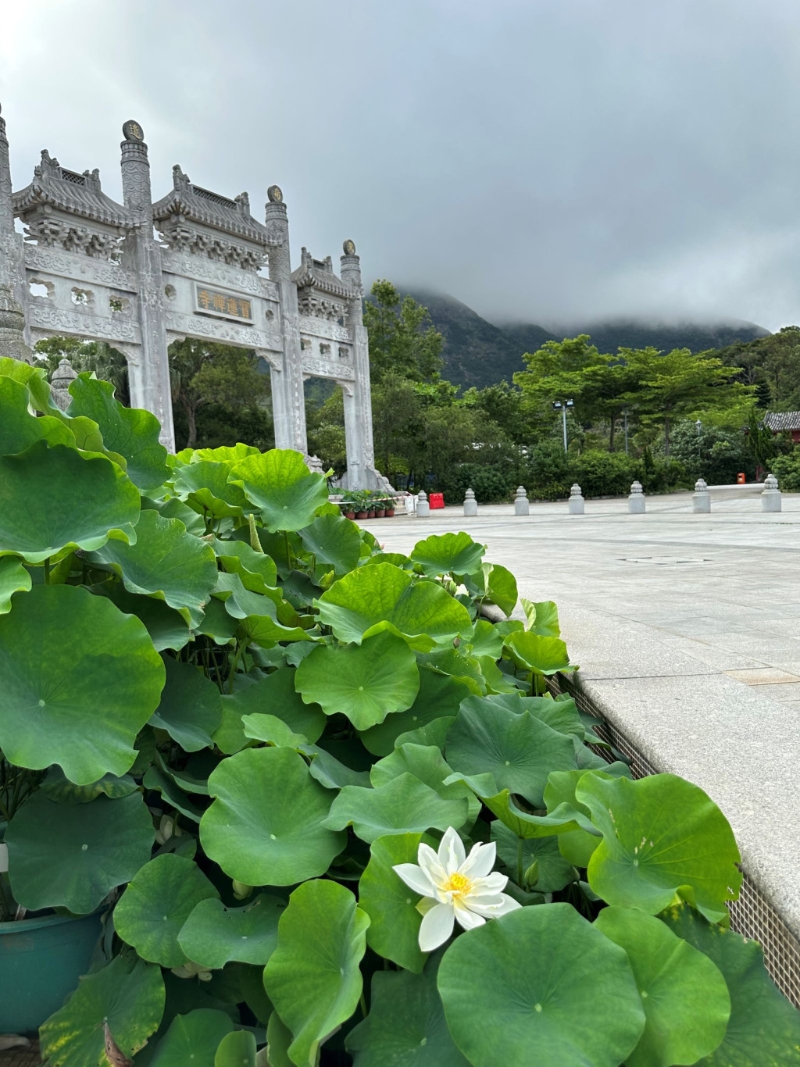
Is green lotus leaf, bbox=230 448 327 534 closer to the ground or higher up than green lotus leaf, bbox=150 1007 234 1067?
higher up

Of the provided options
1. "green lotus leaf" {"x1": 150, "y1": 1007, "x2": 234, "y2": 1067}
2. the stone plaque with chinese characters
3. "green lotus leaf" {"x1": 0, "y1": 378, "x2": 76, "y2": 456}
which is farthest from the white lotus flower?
the stone plaque with chinese characters

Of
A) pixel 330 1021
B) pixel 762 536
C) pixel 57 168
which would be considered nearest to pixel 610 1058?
pixel 330 1021

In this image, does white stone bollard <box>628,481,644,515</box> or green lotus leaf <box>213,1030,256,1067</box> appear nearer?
green lotus leaf <box>213,1030,256,1067</box>


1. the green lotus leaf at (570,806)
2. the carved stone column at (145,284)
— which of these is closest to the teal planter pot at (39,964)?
the green lotus leaf at (570,806)

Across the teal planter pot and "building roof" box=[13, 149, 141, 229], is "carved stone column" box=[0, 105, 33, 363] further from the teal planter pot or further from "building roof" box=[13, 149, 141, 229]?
the teal planter pot

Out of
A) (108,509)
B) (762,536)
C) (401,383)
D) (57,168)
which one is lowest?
(762,536)

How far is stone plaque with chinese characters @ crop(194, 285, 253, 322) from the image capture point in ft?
55.4

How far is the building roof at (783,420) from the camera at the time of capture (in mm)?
36959

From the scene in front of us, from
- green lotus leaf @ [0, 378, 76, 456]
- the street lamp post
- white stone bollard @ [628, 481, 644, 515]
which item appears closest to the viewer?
green lotus leaf @ [0, 378, 76, 456]

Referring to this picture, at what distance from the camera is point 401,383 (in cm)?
2564

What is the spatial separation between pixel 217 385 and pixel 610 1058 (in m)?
28.9

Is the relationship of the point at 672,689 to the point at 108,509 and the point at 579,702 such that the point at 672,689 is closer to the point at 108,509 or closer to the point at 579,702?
the point at 579,702

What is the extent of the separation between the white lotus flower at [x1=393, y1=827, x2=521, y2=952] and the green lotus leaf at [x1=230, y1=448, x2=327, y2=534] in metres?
0.97

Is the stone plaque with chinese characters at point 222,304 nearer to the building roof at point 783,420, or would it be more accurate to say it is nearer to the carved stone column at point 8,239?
the carved stone column at point 8,239
